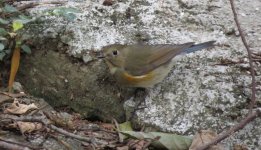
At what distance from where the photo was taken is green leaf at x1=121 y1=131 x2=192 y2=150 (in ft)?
11.2

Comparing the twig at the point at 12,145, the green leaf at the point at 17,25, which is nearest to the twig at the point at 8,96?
the green leaf at the point at 17,25

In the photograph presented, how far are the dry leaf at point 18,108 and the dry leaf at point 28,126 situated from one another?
0.18m

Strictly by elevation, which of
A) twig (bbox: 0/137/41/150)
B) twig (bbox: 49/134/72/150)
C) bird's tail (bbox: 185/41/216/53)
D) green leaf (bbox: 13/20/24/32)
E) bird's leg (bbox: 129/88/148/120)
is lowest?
twig (bbox: 49/134/72/150)

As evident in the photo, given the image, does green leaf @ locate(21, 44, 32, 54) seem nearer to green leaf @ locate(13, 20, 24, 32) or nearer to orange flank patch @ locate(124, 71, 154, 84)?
green leaf @ locate(13, 20, 24, 32)

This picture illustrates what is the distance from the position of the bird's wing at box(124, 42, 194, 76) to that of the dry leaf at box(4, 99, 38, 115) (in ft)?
2.62

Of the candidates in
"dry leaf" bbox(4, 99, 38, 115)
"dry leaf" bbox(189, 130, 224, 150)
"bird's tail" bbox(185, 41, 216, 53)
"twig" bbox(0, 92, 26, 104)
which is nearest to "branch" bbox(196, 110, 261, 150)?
"dry leaf" bbox(189, 130, 224, 150)

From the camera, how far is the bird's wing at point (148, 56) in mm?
4020

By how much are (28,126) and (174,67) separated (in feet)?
4.18

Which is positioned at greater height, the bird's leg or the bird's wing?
the bird's wing

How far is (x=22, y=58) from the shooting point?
4.29 m

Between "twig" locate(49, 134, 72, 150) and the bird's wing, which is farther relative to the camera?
the bird's wing

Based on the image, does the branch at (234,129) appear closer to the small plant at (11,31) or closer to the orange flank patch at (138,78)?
the orange flank patch at (138,78)

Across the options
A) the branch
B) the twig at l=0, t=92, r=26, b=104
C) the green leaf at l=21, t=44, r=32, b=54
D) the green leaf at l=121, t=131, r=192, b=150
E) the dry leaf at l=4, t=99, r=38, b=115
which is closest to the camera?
the branch

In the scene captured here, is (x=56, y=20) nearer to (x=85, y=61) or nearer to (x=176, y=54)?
(x=85, y=61)
